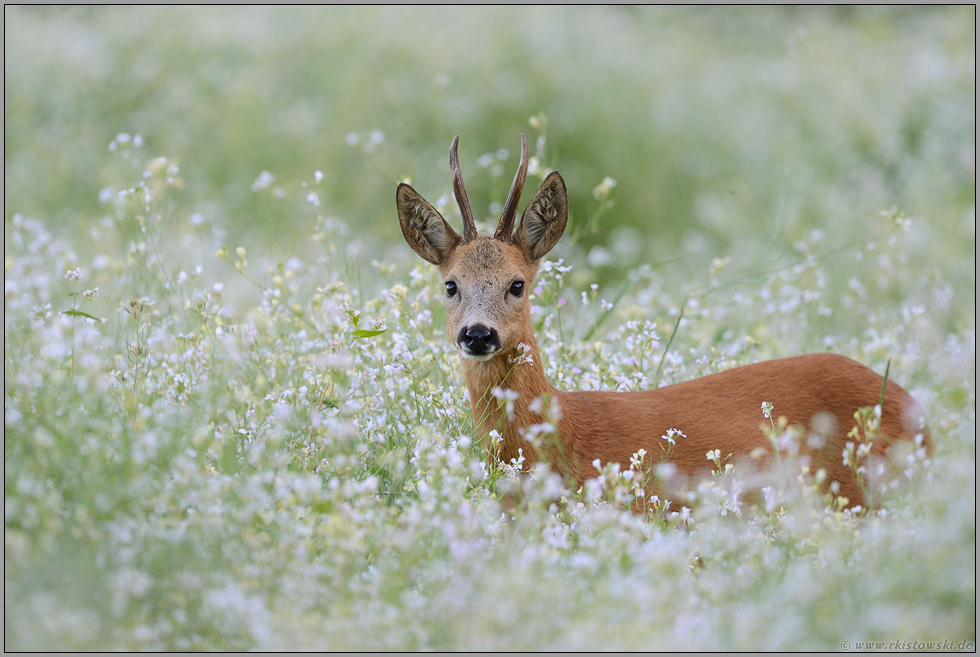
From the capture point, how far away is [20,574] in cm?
290

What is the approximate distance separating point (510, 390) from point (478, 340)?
35 centimetres

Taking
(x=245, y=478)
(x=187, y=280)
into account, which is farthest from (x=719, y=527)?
(x=187, y=280)

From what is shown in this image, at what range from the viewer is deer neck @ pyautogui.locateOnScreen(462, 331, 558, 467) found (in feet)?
14.7

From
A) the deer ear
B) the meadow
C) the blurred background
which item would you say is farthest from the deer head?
the blurred background

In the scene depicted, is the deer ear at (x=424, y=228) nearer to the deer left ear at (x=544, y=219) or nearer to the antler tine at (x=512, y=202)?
the antler tine at (x=512, y=202)

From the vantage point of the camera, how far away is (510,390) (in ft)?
14.9

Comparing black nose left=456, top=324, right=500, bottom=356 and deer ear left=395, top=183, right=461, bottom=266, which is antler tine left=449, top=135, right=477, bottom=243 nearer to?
deer ear left=395, top=183, right=461, bottom=266

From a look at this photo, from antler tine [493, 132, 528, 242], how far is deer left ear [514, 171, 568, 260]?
7 centimetres

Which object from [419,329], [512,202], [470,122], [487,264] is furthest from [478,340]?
[470,122]

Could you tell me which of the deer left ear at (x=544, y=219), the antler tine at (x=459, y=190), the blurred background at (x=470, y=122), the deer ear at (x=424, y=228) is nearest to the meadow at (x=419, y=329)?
the blurred background at (x=470, y=122)

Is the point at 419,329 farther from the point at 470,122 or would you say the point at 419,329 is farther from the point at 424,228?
the point at 470,122

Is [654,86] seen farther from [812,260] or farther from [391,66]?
[812,260]

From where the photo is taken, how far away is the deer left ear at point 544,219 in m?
4.79

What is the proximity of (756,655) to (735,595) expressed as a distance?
58 cm
